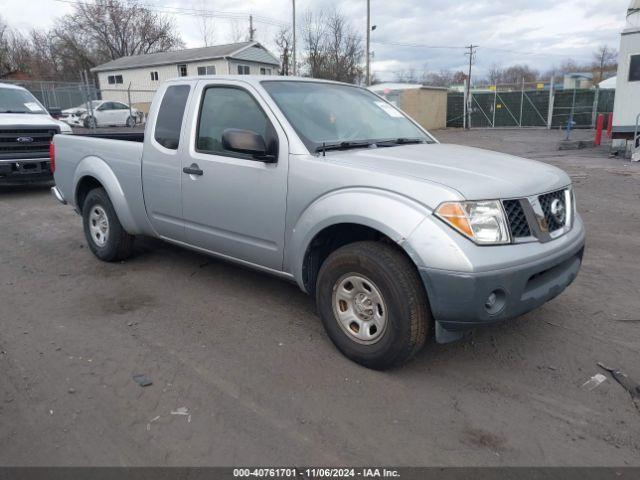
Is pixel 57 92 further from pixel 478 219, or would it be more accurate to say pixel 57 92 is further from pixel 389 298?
pixel 478 219

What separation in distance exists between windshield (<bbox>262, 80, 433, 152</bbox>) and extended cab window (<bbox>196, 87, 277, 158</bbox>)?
0.19 metres

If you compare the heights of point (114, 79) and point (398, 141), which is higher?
point (114, 79)

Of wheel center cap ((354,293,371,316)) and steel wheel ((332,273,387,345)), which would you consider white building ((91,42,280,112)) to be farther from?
wheel center cap ((354,293,371,316))

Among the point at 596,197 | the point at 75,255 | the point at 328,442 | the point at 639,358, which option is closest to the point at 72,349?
the point at 328,442

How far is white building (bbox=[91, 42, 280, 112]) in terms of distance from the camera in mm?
37562

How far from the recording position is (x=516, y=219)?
3.12 meters

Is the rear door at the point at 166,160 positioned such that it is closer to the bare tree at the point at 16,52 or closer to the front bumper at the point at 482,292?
the front bumper at the point at 482,292

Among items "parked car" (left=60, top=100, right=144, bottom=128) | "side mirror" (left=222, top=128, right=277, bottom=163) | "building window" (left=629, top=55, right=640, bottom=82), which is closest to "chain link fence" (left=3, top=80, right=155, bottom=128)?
"parked car" (left=60, top=100, right=144, bottom=128)

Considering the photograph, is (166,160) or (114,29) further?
(114,29)

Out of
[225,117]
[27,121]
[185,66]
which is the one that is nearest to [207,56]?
[185,66]

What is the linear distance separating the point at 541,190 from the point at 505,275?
0.73 m

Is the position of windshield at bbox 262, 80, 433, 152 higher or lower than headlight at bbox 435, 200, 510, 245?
higher

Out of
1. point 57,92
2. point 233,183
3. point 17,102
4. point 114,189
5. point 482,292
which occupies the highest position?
point 57,92

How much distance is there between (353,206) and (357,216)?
0.07 meters
